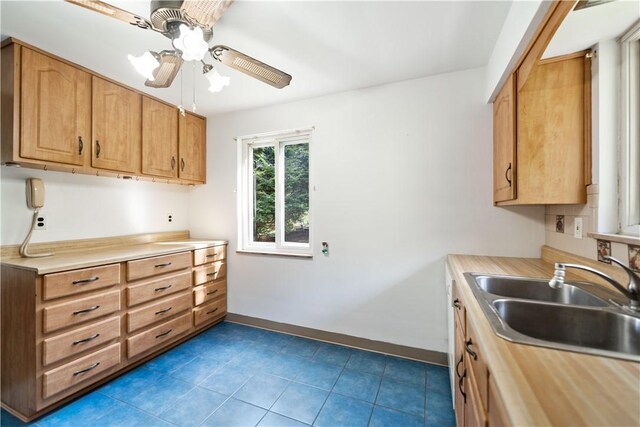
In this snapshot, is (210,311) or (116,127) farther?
(210,311)

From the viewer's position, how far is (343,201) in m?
2.43

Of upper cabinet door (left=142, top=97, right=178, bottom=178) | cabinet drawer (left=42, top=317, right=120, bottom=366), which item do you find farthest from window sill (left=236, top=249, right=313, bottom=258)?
cabinet drawer (left=42, top=317, right=120, bottom=366)

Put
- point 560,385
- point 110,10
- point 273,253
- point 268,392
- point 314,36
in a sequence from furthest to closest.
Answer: point 273,253, point 268,392, point 314,36, point 110,10, point 560,385

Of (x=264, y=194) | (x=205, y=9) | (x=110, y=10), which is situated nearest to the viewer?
(x=110, y=10)

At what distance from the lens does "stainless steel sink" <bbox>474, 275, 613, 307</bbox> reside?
1.23 meters

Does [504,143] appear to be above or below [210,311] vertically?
above

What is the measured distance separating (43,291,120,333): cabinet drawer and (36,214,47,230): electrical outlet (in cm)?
78

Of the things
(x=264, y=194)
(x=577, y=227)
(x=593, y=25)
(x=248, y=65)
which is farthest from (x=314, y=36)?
(x=577, y=227)

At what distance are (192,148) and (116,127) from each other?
0.78m

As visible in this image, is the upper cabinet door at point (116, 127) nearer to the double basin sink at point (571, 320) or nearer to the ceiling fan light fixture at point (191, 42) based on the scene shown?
the ceiling fan light fixture at point (191, 42)

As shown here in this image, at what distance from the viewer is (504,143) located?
170 cm

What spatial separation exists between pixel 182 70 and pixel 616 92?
2699 mm

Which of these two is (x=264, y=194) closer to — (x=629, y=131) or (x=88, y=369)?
(x=88, y=369)

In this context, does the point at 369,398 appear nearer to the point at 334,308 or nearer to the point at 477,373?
the point at 334,308
